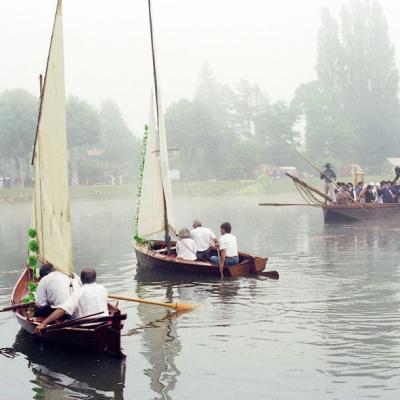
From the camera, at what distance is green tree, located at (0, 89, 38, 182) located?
10244cm

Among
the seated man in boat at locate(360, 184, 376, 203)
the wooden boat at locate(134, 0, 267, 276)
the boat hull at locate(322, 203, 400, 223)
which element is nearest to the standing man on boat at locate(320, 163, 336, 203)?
the boat hull at locate(322, 203, 400, 223)

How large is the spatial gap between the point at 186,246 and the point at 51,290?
9056 mm

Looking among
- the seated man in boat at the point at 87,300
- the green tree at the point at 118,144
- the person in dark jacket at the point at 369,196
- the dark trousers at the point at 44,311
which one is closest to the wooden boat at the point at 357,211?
the person in dark jacket at the point at 369,196

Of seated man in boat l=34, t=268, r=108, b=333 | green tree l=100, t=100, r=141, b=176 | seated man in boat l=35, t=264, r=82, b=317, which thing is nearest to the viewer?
seated man in boat l=34, t=268, r=108, b=333

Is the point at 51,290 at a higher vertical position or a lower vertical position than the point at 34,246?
lower

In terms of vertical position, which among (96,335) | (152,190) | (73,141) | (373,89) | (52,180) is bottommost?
(96,335)

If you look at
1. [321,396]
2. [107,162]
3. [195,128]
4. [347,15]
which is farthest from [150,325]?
[107,162]

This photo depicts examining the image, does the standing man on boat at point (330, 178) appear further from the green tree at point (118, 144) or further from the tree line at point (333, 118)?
the green tree at point (118, 144)

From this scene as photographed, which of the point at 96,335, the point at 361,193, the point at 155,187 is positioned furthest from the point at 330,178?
the point at 96,335

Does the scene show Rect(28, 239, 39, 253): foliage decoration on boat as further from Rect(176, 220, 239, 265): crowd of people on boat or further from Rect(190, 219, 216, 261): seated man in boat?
Rect(190, 219, 216, 261): seated man in boat

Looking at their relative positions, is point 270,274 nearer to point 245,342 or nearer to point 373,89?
point 245,342

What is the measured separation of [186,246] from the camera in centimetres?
2356

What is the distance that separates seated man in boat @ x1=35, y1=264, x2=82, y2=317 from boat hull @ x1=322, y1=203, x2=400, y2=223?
103 feet

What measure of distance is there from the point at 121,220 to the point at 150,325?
41096 mm
